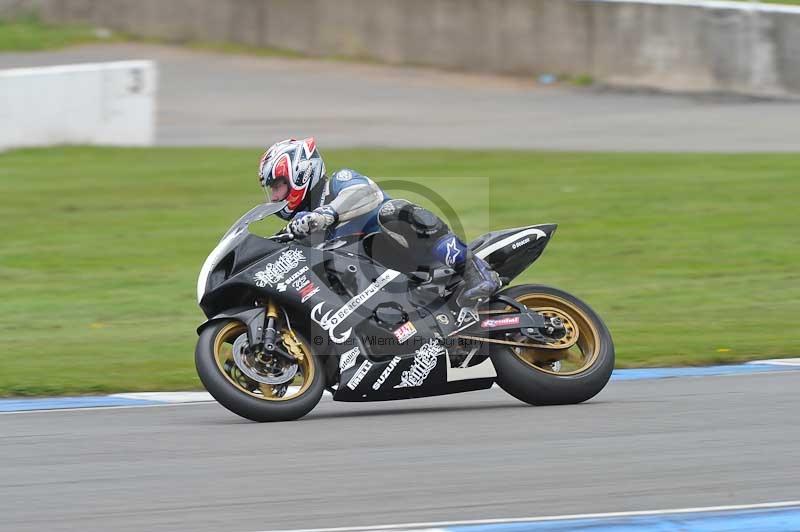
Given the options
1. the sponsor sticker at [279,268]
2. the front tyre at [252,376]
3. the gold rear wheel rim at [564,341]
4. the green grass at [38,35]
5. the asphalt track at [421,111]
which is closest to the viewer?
the front tyre at [252,376]

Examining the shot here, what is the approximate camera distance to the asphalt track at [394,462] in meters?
6.20

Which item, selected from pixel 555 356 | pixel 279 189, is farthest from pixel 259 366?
pixel 555 356

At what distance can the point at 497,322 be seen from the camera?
335 inches

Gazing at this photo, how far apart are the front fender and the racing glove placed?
48 cm

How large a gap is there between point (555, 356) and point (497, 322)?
0.45 m

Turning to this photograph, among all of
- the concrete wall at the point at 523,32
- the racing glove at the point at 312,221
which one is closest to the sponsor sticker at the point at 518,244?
the racing glove at the point at 312,221

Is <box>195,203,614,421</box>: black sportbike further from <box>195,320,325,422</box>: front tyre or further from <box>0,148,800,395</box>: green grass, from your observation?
<box>0,148,800,395</box>: green grass

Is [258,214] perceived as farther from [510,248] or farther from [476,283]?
[510,248]

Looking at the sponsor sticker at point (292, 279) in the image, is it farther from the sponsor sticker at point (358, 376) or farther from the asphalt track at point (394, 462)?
the asphalt track at point (394, 462)

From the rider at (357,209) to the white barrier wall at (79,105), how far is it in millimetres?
13748

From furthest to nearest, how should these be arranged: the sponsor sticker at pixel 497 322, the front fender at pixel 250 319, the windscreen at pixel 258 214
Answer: the sponsor sticker at pixel 497 322 < the windscreen at pixel 258 214 < the front fender at pixel 250 319

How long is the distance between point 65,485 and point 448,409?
2.82 meters

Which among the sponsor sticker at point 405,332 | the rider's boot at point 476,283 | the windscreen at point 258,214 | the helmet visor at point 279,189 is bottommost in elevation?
the sponsor sticker at point 405,332

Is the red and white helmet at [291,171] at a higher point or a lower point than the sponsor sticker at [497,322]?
higher
